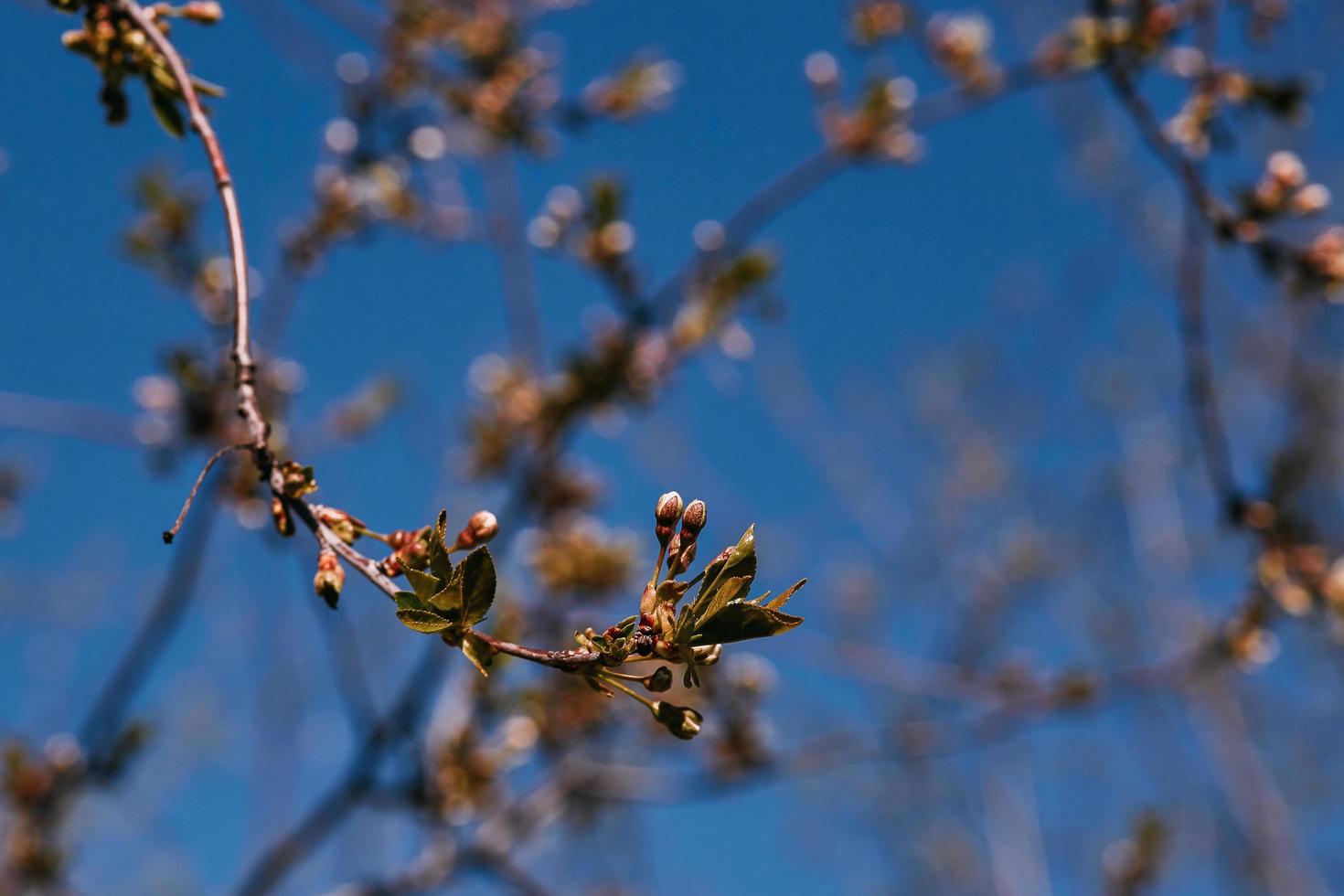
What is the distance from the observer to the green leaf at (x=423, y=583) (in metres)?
0.80

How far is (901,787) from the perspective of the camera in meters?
9.61

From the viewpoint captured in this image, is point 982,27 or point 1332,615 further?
point 982,27

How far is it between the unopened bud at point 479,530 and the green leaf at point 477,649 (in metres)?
0.15

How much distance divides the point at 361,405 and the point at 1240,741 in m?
4.45

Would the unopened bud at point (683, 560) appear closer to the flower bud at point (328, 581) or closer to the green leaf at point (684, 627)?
the green leaf at point (684, 627)

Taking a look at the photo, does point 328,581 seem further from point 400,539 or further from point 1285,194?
point 1285,194

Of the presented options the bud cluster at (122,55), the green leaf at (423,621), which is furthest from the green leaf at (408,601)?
the bud cluster at (122,55)

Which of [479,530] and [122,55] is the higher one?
[122,55]

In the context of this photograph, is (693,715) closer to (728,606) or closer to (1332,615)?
(728,606)

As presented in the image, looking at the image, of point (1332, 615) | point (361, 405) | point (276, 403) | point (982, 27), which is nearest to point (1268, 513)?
point (1332, 615)

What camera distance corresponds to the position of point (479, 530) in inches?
40.4

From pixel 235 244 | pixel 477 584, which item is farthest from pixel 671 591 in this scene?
pixel 235 244

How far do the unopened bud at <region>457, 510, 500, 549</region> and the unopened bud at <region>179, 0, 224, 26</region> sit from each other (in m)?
0.77

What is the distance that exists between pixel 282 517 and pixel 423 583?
0.63 ft
